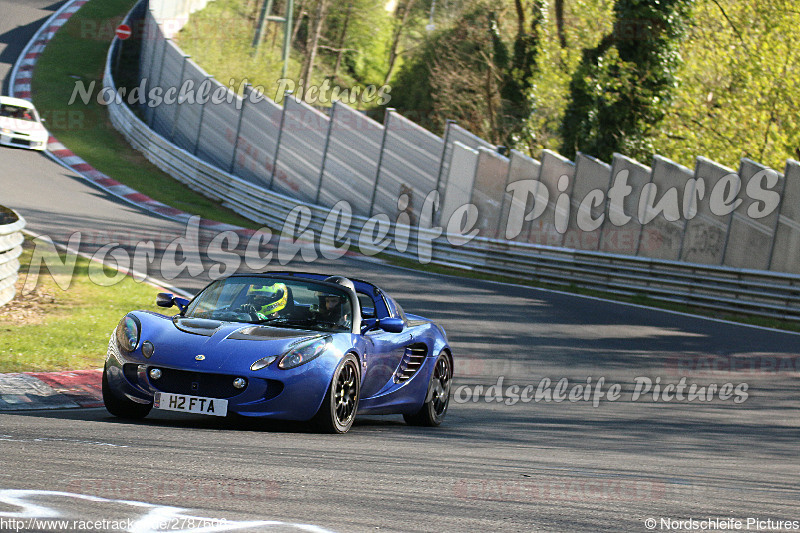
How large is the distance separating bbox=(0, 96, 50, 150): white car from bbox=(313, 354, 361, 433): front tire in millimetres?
23099

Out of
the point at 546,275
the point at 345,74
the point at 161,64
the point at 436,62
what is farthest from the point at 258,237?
the point at 345,74

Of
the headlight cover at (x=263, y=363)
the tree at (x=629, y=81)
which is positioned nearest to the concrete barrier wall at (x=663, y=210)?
the tree at (x=629, y=81)

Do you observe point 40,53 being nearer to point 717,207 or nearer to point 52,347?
point 717,207

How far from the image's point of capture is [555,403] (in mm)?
11398

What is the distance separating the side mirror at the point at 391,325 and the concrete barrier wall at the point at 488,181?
1276cm

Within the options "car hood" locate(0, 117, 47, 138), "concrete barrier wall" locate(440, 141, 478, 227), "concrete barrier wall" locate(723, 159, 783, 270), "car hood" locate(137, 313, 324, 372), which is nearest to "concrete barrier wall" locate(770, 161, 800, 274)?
"concrete barrier wall" locate(723, 159, 783, 270)

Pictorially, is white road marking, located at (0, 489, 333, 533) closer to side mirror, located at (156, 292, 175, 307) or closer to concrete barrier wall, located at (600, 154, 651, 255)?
side mirror, located at (156, 292, 175, 307)

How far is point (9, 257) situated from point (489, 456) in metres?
7.69

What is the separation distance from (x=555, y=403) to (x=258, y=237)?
46.1ft

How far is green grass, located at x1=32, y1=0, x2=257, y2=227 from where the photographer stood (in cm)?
→ 2816

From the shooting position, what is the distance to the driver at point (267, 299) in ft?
26.4

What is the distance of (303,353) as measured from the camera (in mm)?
7215

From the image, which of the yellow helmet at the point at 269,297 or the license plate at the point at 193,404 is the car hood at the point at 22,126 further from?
the license plate at the point at 193,404

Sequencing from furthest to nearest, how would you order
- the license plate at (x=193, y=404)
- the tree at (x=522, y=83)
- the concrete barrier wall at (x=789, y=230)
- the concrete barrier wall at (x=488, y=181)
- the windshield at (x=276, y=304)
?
the tree at (x=522, y=83), the concrete barrier wall at (x=488, y=181), the concrete barrier wall at (x=789, y=230), the windshield at (x=276, y=304), the license plate at (x=193, y=404)
